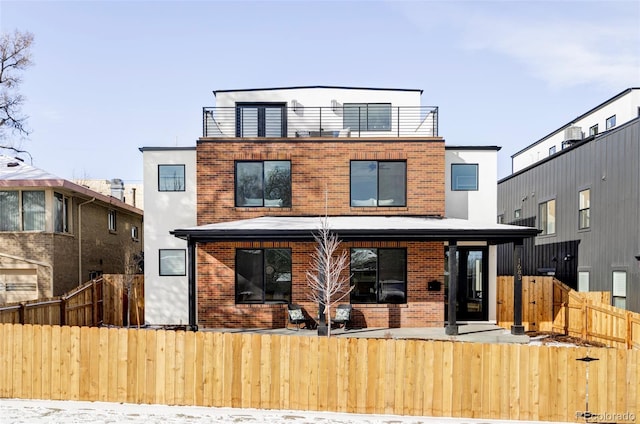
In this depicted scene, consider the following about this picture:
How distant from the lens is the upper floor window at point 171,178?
17141 mm

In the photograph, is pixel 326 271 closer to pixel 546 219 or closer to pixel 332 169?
pixel 332 169

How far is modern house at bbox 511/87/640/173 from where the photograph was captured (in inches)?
917

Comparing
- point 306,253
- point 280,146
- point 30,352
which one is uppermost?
point 280,146

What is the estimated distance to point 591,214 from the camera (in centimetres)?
1870

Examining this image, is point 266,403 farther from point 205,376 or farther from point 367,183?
point 367,183

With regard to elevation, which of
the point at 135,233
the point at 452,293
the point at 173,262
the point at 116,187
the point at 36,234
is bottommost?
the point at 452,293

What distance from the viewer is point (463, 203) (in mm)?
17203

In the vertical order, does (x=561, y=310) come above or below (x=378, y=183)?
below

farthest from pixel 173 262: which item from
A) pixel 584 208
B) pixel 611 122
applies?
pixel 611 122

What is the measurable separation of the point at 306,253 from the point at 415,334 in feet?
14.6

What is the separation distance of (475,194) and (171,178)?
11283mm

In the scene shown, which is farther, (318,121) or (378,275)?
(318,121)

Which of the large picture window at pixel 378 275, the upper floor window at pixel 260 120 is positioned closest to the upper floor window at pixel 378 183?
the large picture window at pixel 378 275

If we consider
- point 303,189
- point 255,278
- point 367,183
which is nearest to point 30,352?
point 255,278
